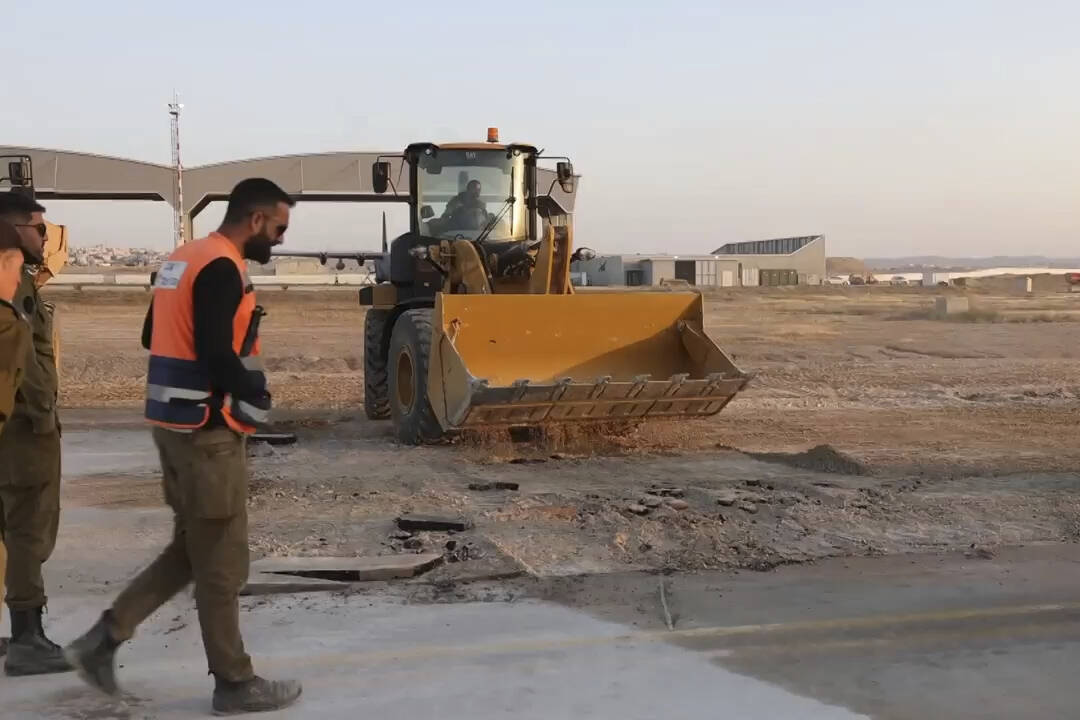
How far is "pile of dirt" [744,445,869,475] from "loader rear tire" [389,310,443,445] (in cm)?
293

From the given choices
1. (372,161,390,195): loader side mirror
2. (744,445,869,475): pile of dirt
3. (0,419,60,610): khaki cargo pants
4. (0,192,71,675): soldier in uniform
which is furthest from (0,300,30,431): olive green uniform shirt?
(372,161,390,195): loader side mirror

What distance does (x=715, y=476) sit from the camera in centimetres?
870

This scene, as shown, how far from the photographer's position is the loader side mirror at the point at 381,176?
10.8 meters

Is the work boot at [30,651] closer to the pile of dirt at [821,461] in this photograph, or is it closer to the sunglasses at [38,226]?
the sunglasses at [38,226]

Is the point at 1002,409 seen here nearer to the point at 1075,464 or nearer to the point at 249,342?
the point at 1075,464

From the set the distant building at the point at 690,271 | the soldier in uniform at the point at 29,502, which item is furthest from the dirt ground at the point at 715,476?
the distant building at the point at 690,271

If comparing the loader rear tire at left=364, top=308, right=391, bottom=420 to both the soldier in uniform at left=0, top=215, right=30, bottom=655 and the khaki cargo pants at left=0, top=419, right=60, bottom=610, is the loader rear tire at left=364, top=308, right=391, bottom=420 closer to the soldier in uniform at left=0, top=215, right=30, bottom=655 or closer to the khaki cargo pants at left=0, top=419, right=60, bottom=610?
the khaki cargo pants at left=0, top=419, right=60, bottom=610

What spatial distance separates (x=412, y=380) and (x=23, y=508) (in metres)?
5.93

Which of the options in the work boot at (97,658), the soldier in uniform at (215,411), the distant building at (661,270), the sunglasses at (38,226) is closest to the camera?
the soldier in uniform at (215,411)

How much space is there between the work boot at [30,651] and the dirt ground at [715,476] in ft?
6.20

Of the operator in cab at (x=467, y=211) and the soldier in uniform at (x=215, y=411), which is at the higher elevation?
the operator in cab at (x=467, y=211)

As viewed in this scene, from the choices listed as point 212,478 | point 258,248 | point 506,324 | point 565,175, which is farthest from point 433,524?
point 565,175

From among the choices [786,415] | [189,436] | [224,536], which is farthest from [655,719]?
[786,415]

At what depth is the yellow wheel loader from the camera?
29.9ft
